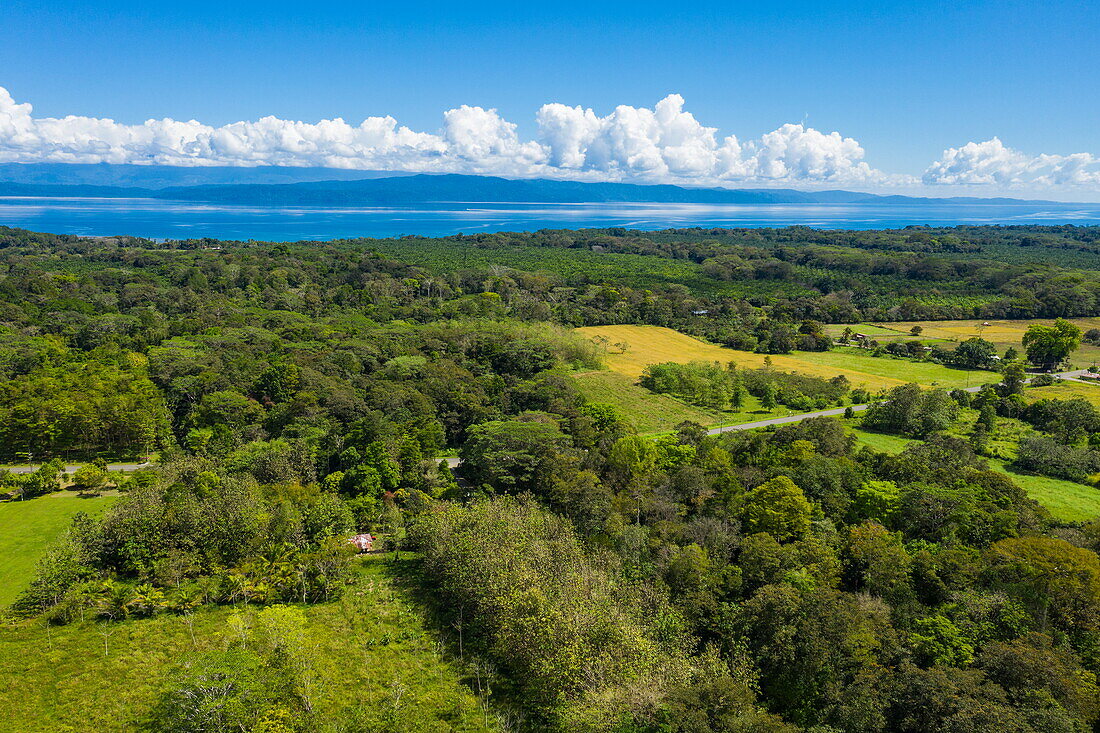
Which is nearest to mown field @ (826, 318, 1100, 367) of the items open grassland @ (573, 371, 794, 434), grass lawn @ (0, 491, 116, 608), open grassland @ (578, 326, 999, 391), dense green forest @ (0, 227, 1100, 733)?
open grassland @ (578, 326, 999, 391)

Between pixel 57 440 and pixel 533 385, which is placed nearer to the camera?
pixel 57 440

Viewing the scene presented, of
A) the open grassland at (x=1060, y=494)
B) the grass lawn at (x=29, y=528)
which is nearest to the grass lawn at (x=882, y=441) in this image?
the open grassland at (x=1060, y=494)

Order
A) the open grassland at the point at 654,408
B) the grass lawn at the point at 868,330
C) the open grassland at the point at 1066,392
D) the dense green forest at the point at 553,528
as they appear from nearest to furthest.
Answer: the dense green forest at the point at 553,528 < the open grassland at the point at 654,408 < the open grassland at the point at 1066,392 < the grass lawn at the point at 868,330

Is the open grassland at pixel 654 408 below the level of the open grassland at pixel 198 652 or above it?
above

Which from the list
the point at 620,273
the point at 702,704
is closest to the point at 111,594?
the point at 702,704

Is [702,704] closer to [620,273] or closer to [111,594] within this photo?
[111,594]

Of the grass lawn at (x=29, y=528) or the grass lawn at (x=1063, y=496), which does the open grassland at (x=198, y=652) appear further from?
the grass lawn at (x=1063, y=496)

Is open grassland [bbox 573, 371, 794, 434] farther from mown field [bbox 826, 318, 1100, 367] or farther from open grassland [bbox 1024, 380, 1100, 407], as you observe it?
mown field [bbox 826, 318, 1100, 367]
